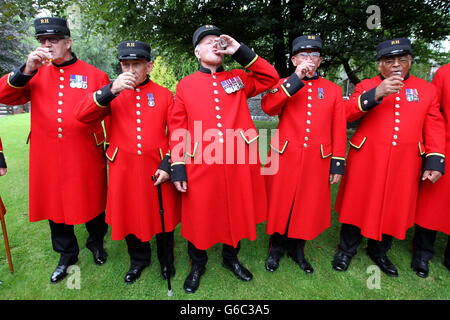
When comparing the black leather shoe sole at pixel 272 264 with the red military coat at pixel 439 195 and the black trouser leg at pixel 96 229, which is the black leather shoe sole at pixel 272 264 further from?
the black trouser leg at pixel 96 229

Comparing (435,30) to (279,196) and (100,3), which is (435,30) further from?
(100,3)

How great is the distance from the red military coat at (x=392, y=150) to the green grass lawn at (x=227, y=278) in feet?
2.14

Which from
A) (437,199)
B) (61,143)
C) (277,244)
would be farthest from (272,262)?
(61,143)

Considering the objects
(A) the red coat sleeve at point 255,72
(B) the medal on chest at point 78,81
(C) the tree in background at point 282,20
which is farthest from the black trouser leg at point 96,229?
(C) the tree in background at point 282,20

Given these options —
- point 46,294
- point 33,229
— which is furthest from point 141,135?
point 33,229

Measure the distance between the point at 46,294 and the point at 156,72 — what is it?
94.3ft

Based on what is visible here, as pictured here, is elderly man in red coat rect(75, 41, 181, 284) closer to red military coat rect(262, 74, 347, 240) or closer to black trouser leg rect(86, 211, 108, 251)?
black trouser leg rect(86, 211, 108, 251)

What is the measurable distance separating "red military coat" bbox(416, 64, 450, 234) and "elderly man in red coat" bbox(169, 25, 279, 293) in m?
1.92

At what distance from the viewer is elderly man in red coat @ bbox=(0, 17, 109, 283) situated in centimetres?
258

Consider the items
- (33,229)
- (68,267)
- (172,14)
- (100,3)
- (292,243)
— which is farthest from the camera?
(172,14)

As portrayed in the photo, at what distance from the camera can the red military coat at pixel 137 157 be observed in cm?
267

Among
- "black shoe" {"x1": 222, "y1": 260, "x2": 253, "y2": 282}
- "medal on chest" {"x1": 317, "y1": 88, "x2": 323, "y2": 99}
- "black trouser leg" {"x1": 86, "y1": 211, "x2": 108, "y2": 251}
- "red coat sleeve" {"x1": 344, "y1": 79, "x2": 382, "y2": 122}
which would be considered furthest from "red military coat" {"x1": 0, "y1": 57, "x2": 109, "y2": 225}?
"red coat sleeve" {"x1": 344, "y1": 79, "x2": 382, "y2": 122}

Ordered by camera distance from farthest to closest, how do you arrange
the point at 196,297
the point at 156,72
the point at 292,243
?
the point at 156,72 < the point at 292,243 < the point at 196,297

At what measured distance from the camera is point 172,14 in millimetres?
7270
